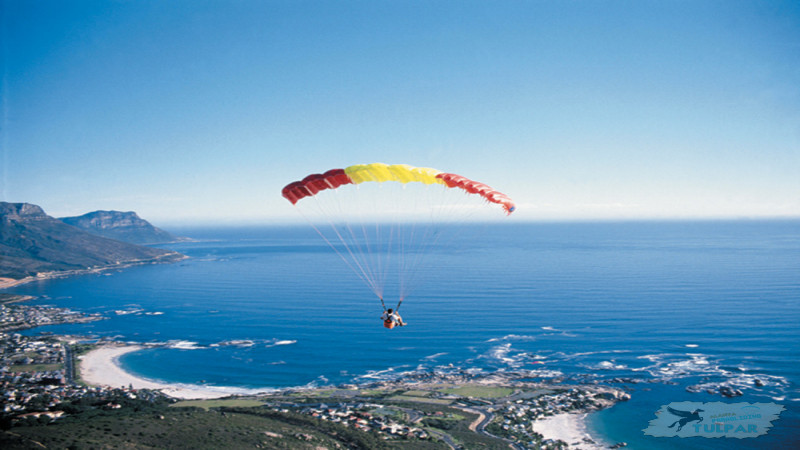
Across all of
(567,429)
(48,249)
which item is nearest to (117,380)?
(567,429)

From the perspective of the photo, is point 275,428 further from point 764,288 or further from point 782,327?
point 764,288

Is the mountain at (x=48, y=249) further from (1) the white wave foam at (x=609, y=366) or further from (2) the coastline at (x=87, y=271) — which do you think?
(1) the white wave foam at (x=609, y=366)

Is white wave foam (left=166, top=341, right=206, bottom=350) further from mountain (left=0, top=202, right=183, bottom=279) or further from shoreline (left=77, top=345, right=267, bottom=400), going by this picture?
mountain (left=0, top=202, right=183, bottom=279)

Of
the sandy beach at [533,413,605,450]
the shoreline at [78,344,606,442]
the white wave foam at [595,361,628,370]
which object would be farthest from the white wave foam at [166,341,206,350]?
the white wave foam at [595,361,628,370]

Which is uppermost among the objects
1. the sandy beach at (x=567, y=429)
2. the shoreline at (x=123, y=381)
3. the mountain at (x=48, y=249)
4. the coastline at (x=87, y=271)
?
the mountain at (x=48, y=249)

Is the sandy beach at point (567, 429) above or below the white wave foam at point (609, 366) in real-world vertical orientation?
below

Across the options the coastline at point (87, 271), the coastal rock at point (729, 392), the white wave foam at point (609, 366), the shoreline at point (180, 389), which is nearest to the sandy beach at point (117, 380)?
the shoreline at point (180, 389)

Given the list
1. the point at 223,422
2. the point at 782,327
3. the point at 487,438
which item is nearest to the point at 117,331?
the point at 223,422
